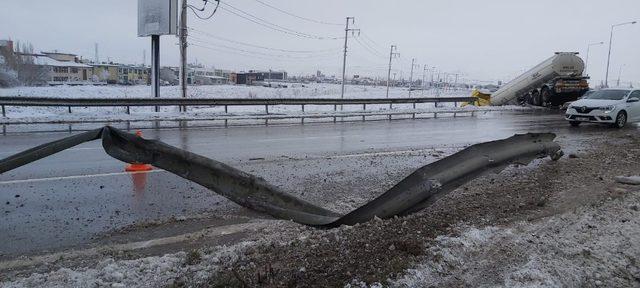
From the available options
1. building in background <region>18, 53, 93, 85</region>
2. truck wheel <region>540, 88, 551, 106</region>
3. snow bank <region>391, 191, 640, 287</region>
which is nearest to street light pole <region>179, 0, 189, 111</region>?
snow bank <region>391, 191, 640, 287</region>

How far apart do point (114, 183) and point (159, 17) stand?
1680 centimetres

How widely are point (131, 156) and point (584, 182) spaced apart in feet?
21.5

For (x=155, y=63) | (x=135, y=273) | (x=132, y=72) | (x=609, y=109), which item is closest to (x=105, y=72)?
(x=132, y=72)

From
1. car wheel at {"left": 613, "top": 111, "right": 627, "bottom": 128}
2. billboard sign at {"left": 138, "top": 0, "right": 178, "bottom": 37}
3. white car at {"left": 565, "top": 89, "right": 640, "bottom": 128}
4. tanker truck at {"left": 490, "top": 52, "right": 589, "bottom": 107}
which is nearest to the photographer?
white car at {"left": 565, "top": 89, "right": 640, "bottom": 128}

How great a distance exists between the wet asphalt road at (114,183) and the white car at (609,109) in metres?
3.73

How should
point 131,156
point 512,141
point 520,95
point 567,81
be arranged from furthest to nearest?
point 520,95, point 567,81, point 512,141, point 131,156

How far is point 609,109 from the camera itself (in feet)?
58.6

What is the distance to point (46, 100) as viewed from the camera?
17016mm

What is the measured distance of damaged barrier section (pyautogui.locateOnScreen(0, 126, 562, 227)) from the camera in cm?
514

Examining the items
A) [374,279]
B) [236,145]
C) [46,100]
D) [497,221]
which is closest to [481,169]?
[497,221]

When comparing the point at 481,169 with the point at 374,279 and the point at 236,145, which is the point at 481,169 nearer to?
the point at 374,279

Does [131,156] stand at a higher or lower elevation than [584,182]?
higher

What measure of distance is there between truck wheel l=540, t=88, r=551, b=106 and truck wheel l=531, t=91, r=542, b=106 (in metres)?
0.50

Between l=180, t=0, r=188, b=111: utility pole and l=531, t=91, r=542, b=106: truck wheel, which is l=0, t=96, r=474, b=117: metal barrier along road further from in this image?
l=531, t=91, r=542, b=106: truck wheel
